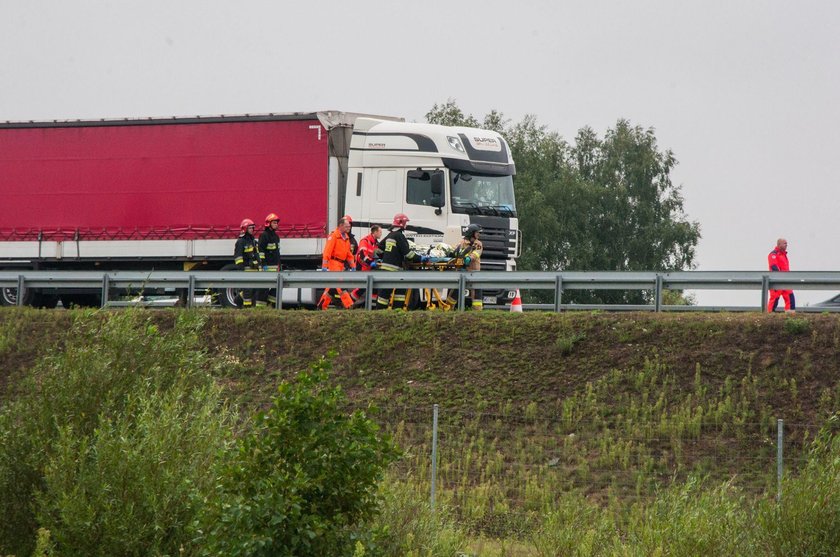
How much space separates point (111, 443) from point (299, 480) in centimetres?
202

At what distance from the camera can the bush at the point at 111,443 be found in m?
10.6

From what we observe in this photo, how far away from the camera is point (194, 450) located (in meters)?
11.2

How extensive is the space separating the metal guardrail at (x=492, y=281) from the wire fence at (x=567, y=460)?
12.7ft

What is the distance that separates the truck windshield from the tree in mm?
31949

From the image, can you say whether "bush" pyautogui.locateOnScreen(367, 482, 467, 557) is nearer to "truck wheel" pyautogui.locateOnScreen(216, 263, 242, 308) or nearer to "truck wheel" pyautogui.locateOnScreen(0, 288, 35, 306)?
"truck wheel" pyautogui.locateOnScreen(216, 263, 242, 308)

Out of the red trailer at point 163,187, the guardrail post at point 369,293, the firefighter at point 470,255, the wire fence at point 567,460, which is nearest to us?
the wire fence at point 567,460

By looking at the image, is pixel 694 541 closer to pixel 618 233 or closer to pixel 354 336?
pixel 354 336

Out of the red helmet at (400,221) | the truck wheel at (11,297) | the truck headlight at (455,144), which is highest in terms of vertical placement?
the truck headlight at (455,144)

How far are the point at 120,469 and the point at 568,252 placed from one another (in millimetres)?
51107

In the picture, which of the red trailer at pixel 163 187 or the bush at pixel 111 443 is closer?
the bush at pixel 111 443

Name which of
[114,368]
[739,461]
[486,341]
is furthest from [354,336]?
[114,368]

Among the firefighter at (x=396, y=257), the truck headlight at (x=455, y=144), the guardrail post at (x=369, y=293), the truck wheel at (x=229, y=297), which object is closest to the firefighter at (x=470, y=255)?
the firefighter at (x=396, y=257)

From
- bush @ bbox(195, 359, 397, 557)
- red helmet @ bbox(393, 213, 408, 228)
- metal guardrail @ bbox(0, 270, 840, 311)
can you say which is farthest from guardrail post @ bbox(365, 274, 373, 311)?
bush @ bbox(195, 359, 397, 557)

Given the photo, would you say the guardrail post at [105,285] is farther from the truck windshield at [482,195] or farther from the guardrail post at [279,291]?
the truck windshield at [482,195]
